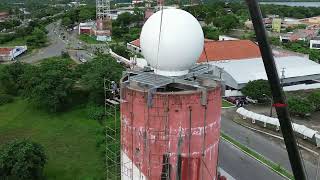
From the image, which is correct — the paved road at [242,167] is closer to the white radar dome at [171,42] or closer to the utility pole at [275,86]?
the white radar dome at [171,42]

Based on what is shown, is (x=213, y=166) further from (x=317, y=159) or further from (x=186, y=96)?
(x=317, y=159)

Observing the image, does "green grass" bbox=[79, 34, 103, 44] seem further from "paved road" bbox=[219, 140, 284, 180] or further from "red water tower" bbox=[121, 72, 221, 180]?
"red water tower" bbox=[121, 72, 221, 180]

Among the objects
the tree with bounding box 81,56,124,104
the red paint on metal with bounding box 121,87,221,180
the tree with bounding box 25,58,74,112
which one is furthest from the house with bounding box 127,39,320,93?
the red paint on metal with bounding box 121,87,221,180

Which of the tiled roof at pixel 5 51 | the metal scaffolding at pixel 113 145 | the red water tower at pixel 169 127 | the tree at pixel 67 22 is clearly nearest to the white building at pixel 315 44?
the metal scaffolding at pixel 113 145

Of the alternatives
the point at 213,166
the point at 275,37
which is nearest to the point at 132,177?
the point at 213,166

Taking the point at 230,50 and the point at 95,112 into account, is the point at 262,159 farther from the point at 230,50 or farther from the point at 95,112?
the point at 230,50

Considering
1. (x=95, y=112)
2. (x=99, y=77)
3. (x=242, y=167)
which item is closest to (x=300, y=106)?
(x=242, y=167)
